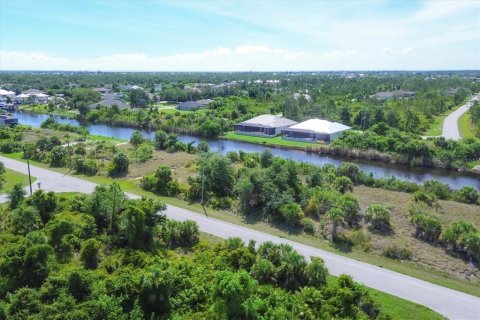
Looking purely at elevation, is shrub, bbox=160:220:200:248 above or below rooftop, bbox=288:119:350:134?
below

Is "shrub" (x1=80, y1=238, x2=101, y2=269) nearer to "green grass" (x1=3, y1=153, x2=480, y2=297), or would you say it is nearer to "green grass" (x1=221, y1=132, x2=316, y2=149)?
"green grass" (x1=3, y1=153, x2=480, y2=297)

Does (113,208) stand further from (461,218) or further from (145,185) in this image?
(461,218)

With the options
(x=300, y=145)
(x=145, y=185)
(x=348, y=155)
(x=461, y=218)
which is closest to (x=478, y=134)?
(x=348, y=155)

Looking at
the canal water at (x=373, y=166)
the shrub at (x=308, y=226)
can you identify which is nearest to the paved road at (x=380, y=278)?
the shrub at (x=308, y=226)

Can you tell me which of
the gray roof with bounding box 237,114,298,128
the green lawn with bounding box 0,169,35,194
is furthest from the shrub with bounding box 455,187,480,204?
the green lawn with bounding box 0,169,35,194

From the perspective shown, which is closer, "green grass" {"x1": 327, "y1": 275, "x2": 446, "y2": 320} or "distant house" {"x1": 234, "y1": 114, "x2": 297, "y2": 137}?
"green grass" {"x1": 327, "y1": 275, "x2": 446, "y2": 320}

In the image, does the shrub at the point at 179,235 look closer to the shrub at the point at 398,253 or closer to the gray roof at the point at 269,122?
the shrub at the point at 398,253
